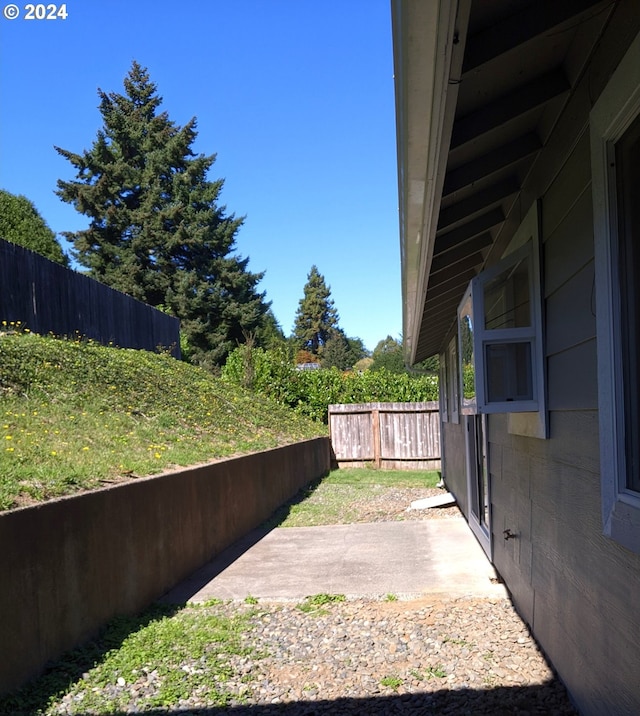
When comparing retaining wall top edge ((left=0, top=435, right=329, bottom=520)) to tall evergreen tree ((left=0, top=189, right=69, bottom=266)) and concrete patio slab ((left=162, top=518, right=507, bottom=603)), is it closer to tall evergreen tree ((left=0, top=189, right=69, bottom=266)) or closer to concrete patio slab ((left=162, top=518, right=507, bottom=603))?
concrete patio slab ((left=162, top=518, right=507, bottom=603))

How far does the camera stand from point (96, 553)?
14.6 feet

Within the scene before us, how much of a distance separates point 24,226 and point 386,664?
67.9 feet

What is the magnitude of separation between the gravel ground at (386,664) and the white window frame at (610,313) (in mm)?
1539

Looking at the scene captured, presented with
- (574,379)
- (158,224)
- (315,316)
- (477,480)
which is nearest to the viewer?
(574,379)

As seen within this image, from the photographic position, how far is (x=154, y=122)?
Result: 116 ft

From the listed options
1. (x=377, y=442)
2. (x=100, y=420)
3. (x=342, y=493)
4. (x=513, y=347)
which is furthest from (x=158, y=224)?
(x=513, y=347)

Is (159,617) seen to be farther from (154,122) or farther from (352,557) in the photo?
(154,122)

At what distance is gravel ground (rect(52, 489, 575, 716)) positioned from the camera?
3418mm

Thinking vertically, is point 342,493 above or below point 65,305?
below

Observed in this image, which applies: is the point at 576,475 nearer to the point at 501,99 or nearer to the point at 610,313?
the point at 610,313

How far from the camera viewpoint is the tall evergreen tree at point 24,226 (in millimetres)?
20812

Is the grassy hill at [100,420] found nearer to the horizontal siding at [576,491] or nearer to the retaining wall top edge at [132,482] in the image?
the retaining wall top edge at [132,482]

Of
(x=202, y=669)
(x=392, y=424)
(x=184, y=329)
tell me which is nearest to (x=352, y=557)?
(x=202, y=669)

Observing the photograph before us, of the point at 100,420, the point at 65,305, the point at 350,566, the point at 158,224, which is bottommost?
the point at 350,566
